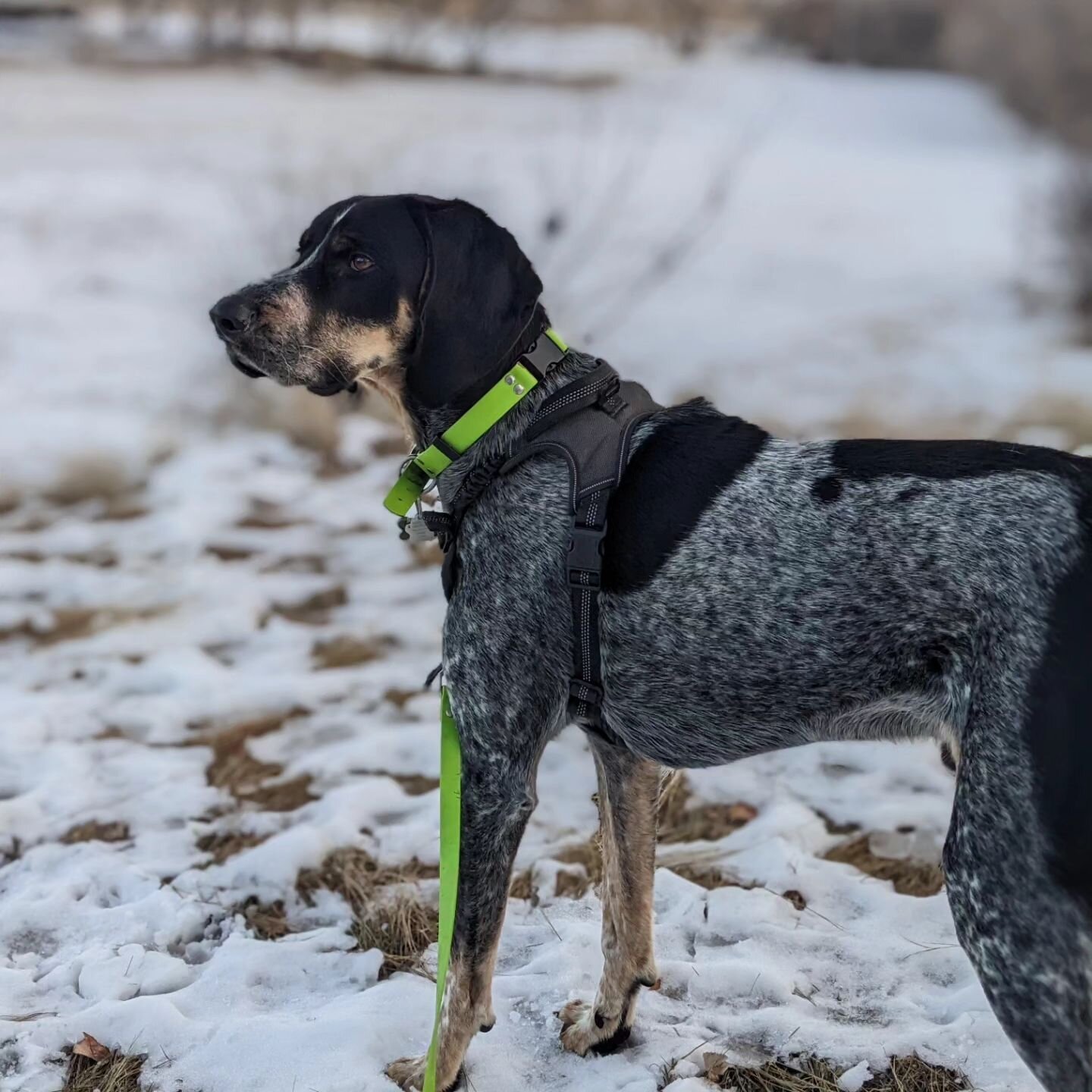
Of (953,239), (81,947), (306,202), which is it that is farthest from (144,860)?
(953,239)

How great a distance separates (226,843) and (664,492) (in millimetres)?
2135

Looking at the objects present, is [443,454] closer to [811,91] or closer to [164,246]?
[164,246]

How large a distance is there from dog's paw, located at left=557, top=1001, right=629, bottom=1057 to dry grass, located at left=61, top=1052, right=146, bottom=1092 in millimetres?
1043

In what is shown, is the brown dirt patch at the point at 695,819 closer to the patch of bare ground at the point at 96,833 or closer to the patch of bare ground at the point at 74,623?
the patch of bare ground at the point at 96,833

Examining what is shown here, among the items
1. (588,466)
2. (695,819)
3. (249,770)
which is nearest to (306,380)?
(588,466)

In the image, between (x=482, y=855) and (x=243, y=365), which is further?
(x=243, y=365)

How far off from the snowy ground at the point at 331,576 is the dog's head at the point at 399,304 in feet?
5.40

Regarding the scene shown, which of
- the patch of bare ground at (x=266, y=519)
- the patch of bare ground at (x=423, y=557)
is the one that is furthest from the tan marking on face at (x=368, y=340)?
the patch of bare ground at (x=266, y=519)

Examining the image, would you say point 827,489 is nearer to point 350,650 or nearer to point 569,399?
point 569,399

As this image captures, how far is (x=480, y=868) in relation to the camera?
2922 mm

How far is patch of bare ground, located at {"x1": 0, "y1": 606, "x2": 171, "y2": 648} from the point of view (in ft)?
18.4

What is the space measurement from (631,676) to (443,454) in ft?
2.24

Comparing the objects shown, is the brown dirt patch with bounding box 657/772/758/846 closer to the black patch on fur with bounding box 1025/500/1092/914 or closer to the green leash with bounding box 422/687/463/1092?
the green leash with bounding box 422/687/463/1092

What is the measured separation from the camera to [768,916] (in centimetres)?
361
